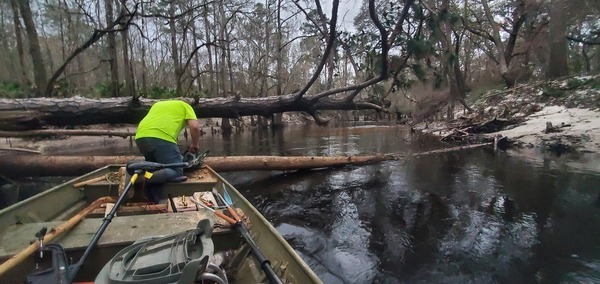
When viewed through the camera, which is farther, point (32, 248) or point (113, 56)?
point (113, 56)

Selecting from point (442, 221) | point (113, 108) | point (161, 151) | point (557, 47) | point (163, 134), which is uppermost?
point (557, 47)

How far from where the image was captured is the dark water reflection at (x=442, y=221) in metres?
3.83

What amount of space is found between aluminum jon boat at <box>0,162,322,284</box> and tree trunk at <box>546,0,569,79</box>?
68.3ft

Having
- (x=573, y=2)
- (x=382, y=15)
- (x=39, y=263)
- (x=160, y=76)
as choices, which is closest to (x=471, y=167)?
(x=382, y=15)

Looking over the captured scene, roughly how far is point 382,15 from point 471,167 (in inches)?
192

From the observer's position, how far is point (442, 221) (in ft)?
17.5

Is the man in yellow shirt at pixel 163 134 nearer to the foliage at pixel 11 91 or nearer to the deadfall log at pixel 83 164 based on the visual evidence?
the deadfall log at pixel 83 164

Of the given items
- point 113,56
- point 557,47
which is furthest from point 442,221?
point 557,47

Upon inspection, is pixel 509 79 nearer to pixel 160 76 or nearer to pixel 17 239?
pixel 17 239

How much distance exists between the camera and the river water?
3840mm

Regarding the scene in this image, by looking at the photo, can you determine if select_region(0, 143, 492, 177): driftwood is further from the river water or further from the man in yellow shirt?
the man in yellow shirt

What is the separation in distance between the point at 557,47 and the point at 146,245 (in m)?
22.8

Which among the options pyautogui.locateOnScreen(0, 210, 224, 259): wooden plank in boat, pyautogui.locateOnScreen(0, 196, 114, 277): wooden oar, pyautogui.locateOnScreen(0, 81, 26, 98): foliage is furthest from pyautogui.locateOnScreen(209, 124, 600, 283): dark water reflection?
pyautogui.locateOnScreen(0, 81, 26, 98): foliage

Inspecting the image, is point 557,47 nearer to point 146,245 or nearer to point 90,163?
point 90,163
